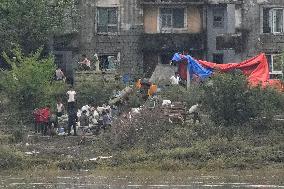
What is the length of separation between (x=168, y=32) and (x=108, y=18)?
140 inches

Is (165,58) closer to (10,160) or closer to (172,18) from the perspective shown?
(172,18)

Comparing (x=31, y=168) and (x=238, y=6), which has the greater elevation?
(x=238, y=6)

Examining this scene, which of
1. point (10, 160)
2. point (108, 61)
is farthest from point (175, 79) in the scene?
point (10, 160)

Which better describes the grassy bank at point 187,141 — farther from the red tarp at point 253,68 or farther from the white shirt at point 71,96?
the red tarp at point 253,68

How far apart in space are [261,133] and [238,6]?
60.3ft

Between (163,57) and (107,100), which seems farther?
(163,57)

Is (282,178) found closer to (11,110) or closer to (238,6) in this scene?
(11,110)

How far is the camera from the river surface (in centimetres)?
2636

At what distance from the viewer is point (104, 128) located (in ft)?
119

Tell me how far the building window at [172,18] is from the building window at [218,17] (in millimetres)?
1828

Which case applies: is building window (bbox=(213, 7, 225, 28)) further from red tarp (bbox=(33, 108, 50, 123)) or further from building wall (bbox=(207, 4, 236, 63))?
red tarp (bbox=(33, 108, 50, 123))

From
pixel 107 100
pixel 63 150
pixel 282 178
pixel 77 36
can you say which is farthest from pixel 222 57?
pixel 282 178

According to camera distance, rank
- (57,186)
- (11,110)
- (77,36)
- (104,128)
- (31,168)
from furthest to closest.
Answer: (77,36), (11,110), (104,128), (31,168), (57,186)

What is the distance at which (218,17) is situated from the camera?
5306 cm
